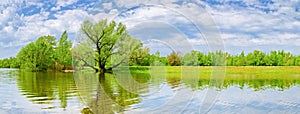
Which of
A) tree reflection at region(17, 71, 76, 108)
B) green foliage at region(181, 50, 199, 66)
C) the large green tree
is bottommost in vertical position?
tree reflection at region(17, 71, 76, 108)

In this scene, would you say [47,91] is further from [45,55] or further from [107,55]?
[45,55]

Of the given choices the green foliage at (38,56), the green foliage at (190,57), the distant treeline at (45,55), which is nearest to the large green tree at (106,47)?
the green foliage at (190,57)

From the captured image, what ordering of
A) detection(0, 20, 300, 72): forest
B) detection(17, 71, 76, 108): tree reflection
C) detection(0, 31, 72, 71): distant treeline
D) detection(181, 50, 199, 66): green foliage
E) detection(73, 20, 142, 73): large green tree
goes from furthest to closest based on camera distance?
detection(0, 31, 72, 71): distant treeline → detection(73, 20, 142, 73): large green tree → detection(0, 20, 300, 72): forest → detection(181, 50, 199, 66): green foliage → detection(17, 71, 76, 108): tree reflection

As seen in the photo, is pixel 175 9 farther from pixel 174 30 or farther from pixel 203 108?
pixel 203 108

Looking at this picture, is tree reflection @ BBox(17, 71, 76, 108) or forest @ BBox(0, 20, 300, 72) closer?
tree reflection @ BBox(17, 71, 76, 108)

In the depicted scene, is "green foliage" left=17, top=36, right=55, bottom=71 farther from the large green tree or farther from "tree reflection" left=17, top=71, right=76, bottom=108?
"tree reflection" left=17, top=71, right=76, bottom=108

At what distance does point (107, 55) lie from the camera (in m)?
31.5

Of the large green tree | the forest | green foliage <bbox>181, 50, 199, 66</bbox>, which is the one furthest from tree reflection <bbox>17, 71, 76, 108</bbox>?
the large green tree

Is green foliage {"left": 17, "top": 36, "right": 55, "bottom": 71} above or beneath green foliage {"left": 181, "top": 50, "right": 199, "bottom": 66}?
above

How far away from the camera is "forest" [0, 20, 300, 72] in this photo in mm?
21016

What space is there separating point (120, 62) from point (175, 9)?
58.3ft

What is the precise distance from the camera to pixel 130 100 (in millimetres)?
10273

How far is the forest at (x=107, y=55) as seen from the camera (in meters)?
21.0

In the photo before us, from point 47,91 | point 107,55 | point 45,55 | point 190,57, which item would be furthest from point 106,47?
point 45,55
